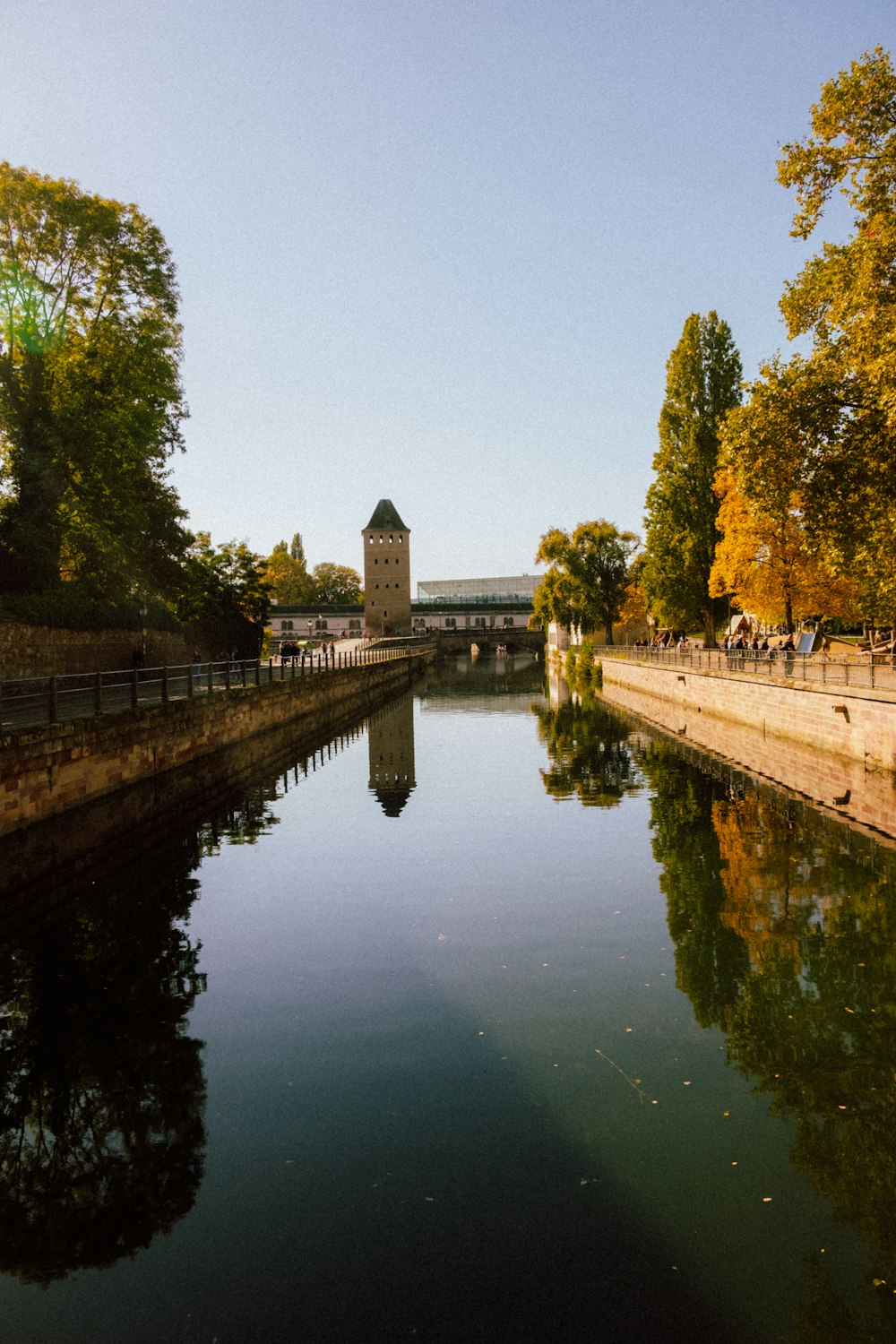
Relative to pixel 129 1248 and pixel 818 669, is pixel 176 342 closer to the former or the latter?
pixel 818 669

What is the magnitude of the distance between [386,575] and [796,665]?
Answer: 110865 mm

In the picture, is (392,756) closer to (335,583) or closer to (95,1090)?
(95,1090)

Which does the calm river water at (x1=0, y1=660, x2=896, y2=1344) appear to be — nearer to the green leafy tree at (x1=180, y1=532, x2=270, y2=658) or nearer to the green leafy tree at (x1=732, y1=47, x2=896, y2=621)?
the green leafy tree at (x1=732, y1=47, x2=896, y2=621)

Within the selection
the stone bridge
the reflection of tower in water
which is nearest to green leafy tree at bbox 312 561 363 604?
the stone bridge

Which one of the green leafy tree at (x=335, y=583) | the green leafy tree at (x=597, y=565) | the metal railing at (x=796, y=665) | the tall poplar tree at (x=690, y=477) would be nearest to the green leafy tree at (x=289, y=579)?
the green leafy tree at (x=335, y=583)

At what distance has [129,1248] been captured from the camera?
18.0 feet

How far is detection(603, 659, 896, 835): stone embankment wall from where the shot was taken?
18609 millimetres

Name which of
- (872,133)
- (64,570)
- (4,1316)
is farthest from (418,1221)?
(64,570)

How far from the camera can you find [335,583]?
493 ft

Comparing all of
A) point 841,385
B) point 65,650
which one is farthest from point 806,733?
point 65,650

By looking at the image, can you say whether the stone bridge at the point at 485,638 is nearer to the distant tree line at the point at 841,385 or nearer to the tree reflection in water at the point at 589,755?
the tree reflection in water at the point at 589,755

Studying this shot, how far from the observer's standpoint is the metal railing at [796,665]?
20109 mm

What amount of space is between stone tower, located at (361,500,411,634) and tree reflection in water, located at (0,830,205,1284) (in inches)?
4710

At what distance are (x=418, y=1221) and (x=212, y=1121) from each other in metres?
2.08
